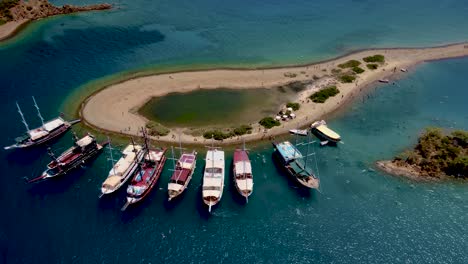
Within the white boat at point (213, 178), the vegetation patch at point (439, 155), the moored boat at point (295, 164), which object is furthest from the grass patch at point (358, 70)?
the white boat at point (213, 178)

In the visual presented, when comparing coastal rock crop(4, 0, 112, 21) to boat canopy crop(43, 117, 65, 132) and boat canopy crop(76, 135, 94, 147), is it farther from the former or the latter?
boat canopy crop(76, 135, 94, 147)

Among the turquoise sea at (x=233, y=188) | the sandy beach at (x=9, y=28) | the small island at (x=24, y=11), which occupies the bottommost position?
the turquoise sea at (x=233, y=188)

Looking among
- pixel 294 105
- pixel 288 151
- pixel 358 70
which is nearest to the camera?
pixel 288 151

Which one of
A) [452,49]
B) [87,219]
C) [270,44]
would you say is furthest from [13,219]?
[452,49]

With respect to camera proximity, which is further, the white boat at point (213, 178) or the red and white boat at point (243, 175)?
the red and white boat at point (243, 175)

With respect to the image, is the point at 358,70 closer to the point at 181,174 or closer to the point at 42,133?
the point at 181,174

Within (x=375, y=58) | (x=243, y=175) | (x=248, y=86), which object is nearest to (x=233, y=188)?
(x=243, y=175)

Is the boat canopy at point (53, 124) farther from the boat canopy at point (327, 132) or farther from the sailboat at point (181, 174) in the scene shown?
the boat canopy at point (327, 132)
